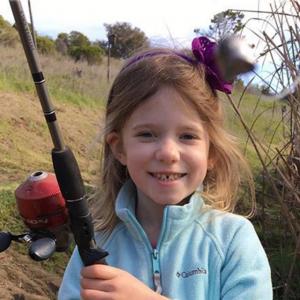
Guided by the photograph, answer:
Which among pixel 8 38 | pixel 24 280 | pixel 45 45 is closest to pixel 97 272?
pixel 24 280

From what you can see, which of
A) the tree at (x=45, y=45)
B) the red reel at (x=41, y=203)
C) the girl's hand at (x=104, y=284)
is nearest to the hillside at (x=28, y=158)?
the red reel at (x=41, y=203)

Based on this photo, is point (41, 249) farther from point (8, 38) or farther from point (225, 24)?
point (8, 38)

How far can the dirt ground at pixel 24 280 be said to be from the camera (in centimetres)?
307

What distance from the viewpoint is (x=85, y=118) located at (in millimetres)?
8625

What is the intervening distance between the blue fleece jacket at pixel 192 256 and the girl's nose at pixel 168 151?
151 millimetres

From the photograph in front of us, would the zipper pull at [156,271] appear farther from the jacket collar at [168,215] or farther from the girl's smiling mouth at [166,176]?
the girl's smiling mouth at [166,176]

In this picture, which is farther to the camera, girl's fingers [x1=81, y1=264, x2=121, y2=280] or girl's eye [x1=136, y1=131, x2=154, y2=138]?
girl's eye [x1=136, y1=131, x2=154, y2=138]

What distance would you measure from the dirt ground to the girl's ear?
4.96ft

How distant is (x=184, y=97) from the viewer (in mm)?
1672

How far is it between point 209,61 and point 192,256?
0.57 metres

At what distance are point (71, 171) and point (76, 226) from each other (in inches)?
4.5

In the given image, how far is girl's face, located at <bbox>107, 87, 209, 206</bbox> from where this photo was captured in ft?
5.23

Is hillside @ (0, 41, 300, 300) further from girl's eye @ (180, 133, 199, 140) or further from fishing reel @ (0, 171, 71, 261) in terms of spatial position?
fishing reel @ (0, 171, 71, 261)

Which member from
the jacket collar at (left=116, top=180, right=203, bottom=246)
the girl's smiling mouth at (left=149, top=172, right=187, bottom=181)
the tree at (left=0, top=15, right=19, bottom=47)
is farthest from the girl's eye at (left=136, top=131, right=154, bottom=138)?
the tree at (left=0, top=15, right=19, bottom=47)
